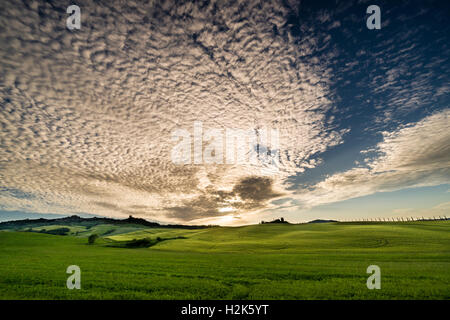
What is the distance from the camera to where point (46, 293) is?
1163 centimetres

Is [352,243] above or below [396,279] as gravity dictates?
below

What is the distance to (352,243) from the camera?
49.3 metres

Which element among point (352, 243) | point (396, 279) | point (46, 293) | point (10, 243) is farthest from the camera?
point (10, 243)

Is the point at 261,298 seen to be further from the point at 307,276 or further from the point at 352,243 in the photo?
the point at 352,243
